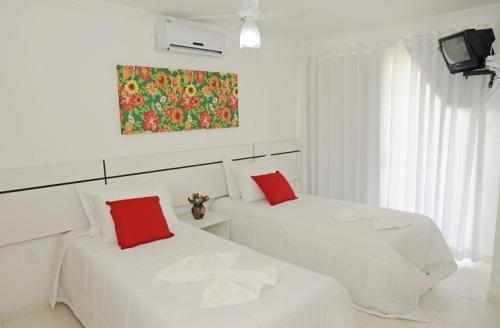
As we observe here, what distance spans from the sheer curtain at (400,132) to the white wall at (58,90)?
2.03 m

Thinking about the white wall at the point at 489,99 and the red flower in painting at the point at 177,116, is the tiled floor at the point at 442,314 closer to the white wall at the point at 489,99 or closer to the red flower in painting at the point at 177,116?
the white wall at the point at 489,99

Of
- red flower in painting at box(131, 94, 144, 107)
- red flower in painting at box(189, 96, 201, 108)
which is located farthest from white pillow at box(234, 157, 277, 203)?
red flower in painting at box(131, 94, 144, 107)

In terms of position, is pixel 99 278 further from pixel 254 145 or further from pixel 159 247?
pixel 254 145

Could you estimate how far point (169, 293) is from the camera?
6.23ft

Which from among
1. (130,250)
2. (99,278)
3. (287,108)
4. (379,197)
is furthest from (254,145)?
(99,278)

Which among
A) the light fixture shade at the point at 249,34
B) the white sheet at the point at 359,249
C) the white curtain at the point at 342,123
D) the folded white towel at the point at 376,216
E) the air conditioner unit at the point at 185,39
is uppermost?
the air conditioner unit at the point at 185,39

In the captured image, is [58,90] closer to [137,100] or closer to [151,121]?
[137,100]

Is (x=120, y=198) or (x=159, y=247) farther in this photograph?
(x=120, y=198)

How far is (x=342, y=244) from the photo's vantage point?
2789mm

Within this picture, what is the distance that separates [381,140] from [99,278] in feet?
10.9

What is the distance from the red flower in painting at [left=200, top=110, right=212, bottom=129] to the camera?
147 inches

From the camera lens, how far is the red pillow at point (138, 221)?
2559 mm

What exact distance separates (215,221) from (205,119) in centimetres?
110

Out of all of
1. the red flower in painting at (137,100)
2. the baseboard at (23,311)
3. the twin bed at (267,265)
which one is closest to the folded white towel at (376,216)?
the twin bed at (267,265)
